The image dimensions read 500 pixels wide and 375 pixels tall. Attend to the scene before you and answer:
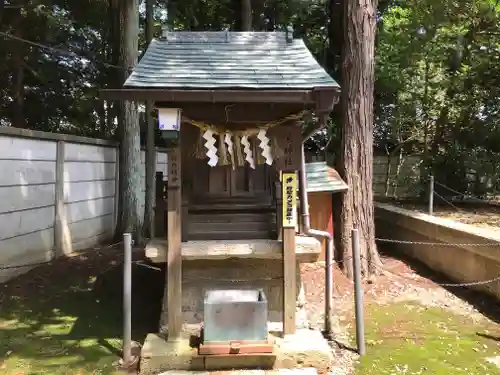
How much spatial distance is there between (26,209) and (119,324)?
2993 millimetres

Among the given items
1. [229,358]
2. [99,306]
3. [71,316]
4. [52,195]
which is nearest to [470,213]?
[229,358]

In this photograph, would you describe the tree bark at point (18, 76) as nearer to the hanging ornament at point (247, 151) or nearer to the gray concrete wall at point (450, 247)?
the hanging ornament at point (247, 151)

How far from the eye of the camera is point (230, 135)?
19.2 ft

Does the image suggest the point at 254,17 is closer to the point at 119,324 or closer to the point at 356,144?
the point at 356,144

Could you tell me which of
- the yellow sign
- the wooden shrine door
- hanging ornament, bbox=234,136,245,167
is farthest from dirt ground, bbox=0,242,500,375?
hanging ornament, bbox=234,136,245,167

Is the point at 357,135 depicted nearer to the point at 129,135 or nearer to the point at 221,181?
the point at 221,181

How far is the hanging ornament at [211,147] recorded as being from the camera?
5551mm

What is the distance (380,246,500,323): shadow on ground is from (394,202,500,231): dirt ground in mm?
1741

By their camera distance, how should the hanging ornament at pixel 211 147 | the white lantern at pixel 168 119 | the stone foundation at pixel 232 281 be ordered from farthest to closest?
1. the stone foundation at pixel 232 281
2. the hanging ornament at pixel 211 147
3. the white lantern at pixel 168 119

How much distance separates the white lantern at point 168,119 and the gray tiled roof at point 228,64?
0.30 meters

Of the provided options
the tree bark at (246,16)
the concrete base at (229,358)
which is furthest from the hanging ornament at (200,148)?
the tree bark at (246,16)

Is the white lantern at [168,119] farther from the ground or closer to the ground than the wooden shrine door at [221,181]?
farther from the ground

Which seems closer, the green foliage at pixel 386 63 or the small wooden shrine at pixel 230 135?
the small wooden shrine at pixel 230 135

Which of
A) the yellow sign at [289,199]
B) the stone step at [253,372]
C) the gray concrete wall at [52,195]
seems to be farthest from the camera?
the gray concrete wall at [52,195]
